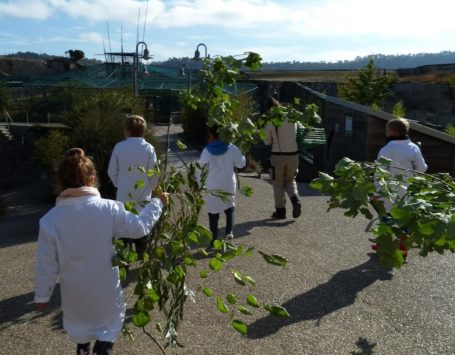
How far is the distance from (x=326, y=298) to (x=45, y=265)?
9.54 ft

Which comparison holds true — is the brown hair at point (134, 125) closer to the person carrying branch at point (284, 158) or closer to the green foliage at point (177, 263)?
the green foliage at point (177, 263)

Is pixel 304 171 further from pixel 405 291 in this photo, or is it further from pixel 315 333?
pixel 315 333

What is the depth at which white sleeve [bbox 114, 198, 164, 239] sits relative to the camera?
2.85 meters

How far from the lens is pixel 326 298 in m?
4.85

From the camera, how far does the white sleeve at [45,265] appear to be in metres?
2.78

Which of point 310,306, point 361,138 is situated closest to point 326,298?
point 310,306

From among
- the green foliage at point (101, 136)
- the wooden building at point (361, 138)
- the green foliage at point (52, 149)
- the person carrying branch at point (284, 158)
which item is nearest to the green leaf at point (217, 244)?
the person carrying branch at point (284, 158)

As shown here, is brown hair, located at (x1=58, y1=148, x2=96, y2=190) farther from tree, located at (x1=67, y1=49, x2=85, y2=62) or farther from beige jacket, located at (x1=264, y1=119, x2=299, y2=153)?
tree, located at (x1=67, y1=49, x2=85, y2=62)

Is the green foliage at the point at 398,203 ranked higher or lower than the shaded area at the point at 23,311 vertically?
higher

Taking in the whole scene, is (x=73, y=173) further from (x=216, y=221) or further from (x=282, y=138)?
(x=282, y=138)

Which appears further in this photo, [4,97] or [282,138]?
[4,97]

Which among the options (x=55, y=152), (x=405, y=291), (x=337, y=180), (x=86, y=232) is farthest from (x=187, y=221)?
(x=55, y=152)

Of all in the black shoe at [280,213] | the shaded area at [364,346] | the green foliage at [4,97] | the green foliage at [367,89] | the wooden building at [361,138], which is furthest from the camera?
the green foliage at [4,97]

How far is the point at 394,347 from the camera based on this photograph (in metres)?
3.93
